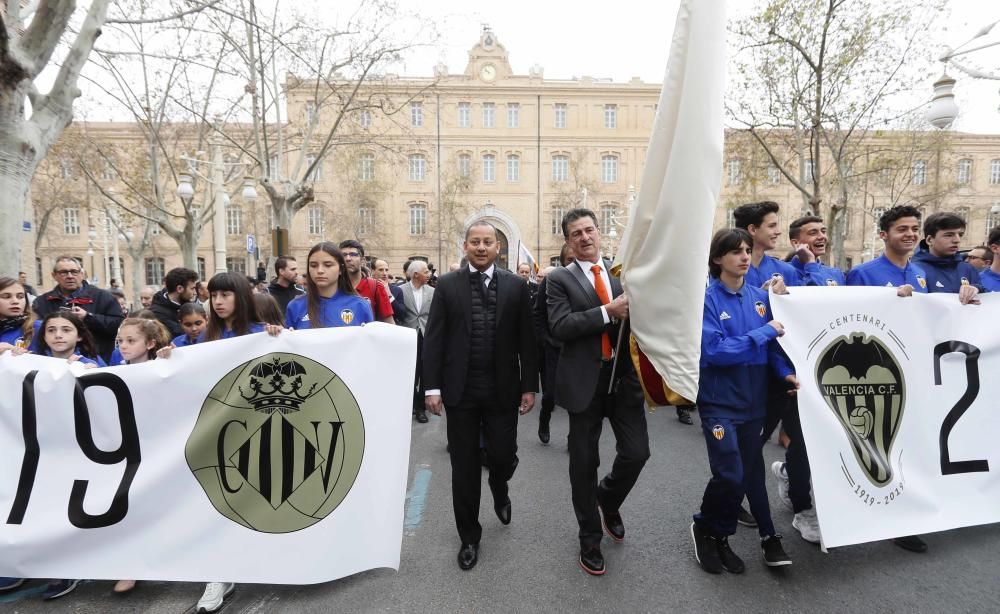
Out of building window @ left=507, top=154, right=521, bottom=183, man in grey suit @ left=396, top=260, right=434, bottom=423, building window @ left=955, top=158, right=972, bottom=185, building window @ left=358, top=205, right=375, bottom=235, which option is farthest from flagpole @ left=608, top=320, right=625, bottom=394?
building window @ left=955, top=158, right=972, bottom=185

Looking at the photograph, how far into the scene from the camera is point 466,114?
38469 millimetres

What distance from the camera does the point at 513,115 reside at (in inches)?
1537

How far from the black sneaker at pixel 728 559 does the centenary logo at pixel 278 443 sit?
219 centimetres

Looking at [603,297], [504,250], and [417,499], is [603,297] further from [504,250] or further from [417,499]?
[504,250]

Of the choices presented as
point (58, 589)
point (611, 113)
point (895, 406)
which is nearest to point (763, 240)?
point (895, 406)

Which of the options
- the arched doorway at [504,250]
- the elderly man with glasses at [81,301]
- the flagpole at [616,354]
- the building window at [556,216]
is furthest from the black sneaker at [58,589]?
the building window at [556,216]

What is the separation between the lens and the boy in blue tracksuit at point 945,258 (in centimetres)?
369

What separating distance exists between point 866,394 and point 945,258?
179cm

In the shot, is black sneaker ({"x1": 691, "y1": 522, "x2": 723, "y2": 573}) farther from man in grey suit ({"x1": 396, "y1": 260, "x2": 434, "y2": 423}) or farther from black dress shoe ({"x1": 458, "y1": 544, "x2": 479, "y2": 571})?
man in grey suit ({"x1": 396, "y1": 260, "x2": 434, "y2": 423})

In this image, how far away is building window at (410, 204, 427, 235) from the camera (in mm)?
37719

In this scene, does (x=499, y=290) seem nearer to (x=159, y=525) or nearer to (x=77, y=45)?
(x=159, y=525)

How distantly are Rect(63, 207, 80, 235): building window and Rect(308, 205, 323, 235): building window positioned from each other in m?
18.1

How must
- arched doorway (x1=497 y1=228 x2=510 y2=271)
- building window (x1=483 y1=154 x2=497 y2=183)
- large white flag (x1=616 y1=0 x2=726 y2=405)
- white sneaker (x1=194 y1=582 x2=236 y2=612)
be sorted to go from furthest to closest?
building window (x1=483 y1=154 x2=497 y2=183)
arched doorway (x1=497 y1=228 x2=510 y2=271)
white sneaker (x1=194 y1=582 x2=236 y2=612)
large white flag (x1=616 y1=0 x2=726 y2=405)

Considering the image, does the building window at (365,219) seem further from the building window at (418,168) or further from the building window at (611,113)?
the building window at (611,113)
